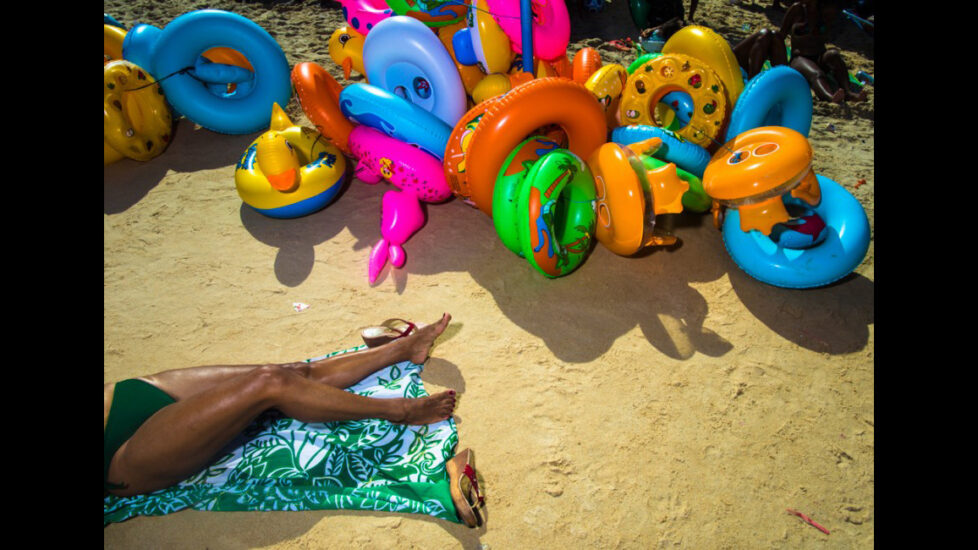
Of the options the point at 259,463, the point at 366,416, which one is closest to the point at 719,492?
the point at 366,416

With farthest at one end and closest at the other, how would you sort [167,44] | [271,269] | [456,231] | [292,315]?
[167,44]
[456,231]
[271,269]
[292,315]

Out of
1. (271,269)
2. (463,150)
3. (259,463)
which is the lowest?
(271,269)

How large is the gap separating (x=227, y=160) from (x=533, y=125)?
10.3 ft

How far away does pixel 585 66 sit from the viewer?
4.92 meters

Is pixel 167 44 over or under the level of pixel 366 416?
over

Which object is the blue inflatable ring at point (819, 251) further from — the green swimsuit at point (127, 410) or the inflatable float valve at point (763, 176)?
the green swimsuit at point (127, 410)

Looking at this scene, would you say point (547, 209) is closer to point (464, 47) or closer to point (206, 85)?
point (464, 47)

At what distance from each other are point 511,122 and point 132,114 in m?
3.60

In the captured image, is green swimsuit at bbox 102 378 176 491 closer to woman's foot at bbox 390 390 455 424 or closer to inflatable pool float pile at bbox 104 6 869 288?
woman's foot at bbox 390 390 455 424

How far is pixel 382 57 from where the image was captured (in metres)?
4.63

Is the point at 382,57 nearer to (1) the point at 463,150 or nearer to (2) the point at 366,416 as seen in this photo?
(1) the point at 463,150

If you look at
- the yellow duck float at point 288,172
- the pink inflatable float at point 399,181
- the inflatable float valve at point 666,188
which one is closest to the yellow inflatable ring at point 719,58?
the inflatable float valve at point 666,188

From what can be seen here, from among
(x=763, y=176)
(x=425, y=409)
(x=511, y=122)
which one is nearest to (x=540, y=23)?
(x=511, y=122)

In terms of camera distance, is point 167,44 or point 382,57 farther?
point 167,44
